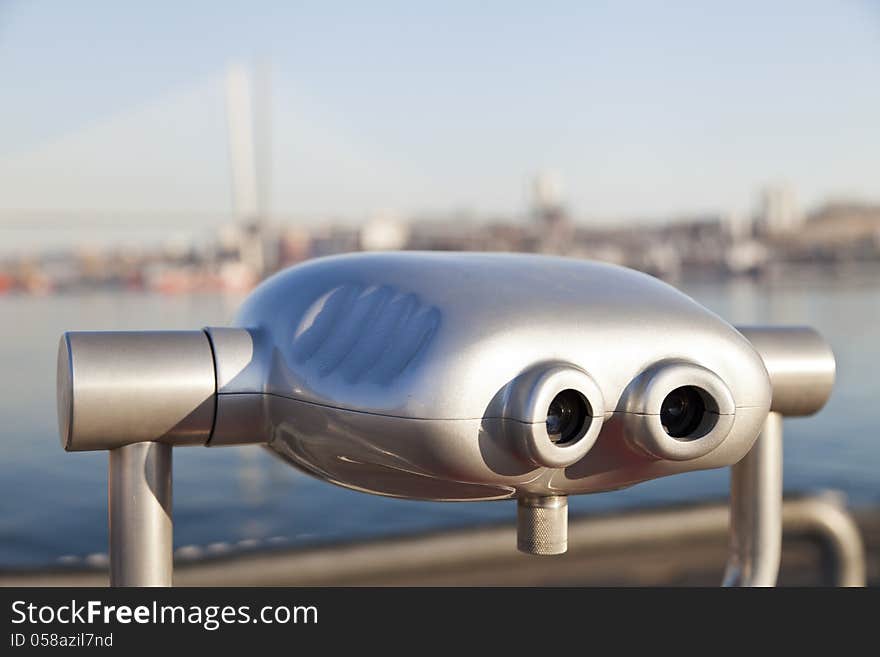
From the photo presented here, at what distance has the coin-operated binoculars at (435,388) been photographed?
0.38m

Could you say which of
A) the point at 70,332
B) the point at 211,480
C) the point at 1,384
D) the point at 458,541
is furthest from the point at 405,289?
the point at 1,384

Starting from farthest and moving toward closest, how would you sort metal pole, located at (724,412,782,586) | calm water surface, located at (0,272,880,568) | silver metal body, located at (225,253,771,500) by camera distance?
1. calm water surface, located at (0,272,880,568)
2. metal pole, located at (724,412,782,586)
3. silver metal body, located at (225,253,771,500)

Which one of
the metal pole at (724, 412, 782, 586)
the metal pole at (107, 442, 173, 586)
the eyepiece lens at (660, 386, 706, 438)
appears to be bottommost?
the metal pole at (724, 412, 782, 586)

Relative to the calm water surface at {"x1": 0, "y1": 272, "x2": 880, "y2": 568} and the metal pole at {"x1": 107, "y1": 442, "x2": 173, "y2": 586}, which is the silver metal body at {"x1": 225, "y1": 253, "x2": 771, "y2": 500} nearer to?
the metal pole at {"x1": 107, "y1": 442, "x2": 173, "y2": 586}

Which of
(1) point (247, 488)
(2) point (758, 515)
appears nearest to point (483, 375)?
(2) point (758, 515)

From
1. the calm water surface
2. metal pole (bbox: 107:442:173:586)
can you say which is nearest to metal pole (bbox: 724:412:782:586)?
metal pole (bbox: 107:442:173:586)

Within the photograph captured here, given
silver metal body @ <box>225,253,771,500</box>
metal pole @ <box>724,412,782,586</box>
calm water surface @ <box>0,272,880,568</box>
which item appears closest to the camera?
silver metal body @ <box>225,253,771,500</box>

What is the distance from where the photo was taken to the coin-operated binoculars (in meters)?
0.38

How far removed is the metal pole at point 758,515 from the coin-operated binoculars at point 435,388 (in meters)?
0.18

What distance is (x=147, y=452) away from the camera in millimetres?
460

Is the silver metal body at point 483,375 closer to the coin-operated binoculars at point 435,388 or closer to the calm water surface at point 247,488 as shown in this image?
the coin-operated binoculars at point 435,388

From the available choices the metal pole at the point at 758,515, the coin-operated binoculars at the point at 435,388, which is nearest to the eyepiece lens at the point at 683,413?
the coin-operated binoculars at the point at 435,388

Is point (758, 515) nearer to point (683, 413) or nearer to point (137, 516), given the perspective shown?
point (683, 413)
